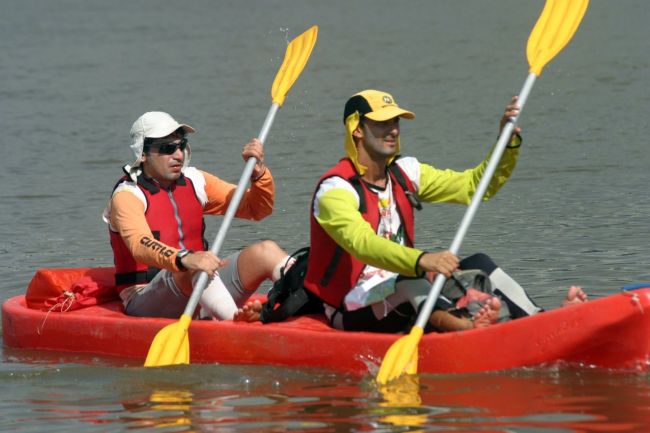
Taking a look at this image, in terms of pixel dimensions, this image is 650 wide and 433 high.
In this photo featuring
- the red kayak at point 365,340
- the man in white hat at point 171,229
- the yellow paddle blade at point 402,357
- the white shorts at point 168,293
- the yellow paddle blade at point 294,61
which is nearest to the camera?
the red kayak at point 365,340

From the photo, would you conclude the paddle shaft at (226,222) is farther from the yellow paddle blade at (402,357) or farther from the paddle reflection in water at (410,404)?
the yellow paddle blade at (402,357)

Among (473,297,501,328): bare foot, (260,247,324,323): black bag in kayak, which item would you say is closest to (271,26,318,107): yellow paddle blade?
(260,247,324,323): black bag in kayak

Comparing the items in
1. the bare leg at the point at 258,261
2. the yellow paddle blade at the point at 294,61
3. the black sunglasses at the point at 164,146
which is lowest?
the bare leg at the point at 258,261

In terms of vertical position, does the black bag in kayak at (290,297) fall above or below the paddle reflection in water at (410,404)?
above

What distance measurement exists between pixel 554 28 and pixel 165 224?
88.6 inches

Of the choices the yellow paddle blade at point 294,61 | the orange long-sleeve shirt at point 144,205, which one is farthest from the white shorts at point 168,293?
the yellow paddle blade at point 294,61

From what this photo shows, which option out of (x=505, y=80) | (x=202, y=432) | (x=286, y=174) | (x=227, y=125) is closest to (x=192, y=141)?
(x=227, y=125)

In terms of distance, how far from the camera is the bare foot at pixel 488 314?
6160 mm

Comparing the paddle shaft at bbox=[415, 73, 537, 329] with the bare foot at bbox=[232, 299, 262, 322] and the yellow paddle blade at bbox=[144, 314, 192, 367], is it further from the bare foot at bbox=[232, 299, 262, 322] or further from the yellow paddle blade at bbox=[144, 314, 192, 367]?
the yellow paddle blade at bbox=[144, 314, 192, 367]

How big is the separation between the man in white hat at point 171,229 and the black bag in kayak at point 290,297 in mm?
97

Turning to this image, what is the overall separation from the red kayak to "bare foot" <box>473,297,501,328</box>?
0.12m

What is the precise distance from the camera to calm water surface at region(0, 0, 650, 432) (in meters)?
5.96

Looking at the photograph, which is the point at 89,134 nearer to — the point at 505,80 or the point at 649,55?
the point at 505,80

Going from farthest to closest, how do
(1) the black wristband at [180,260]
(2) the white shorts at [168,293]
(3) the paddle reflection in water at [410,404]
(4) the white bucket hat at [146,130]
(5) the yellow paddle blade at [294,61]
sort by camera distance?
(5) the yellow paddle blade at [294,61] → (4) the white bucket hat at [146,130] → (2) the white shorts at [168,293] → (1) the black wristband at [180,260] → (3) the paddle reflection in water at [410,404]
